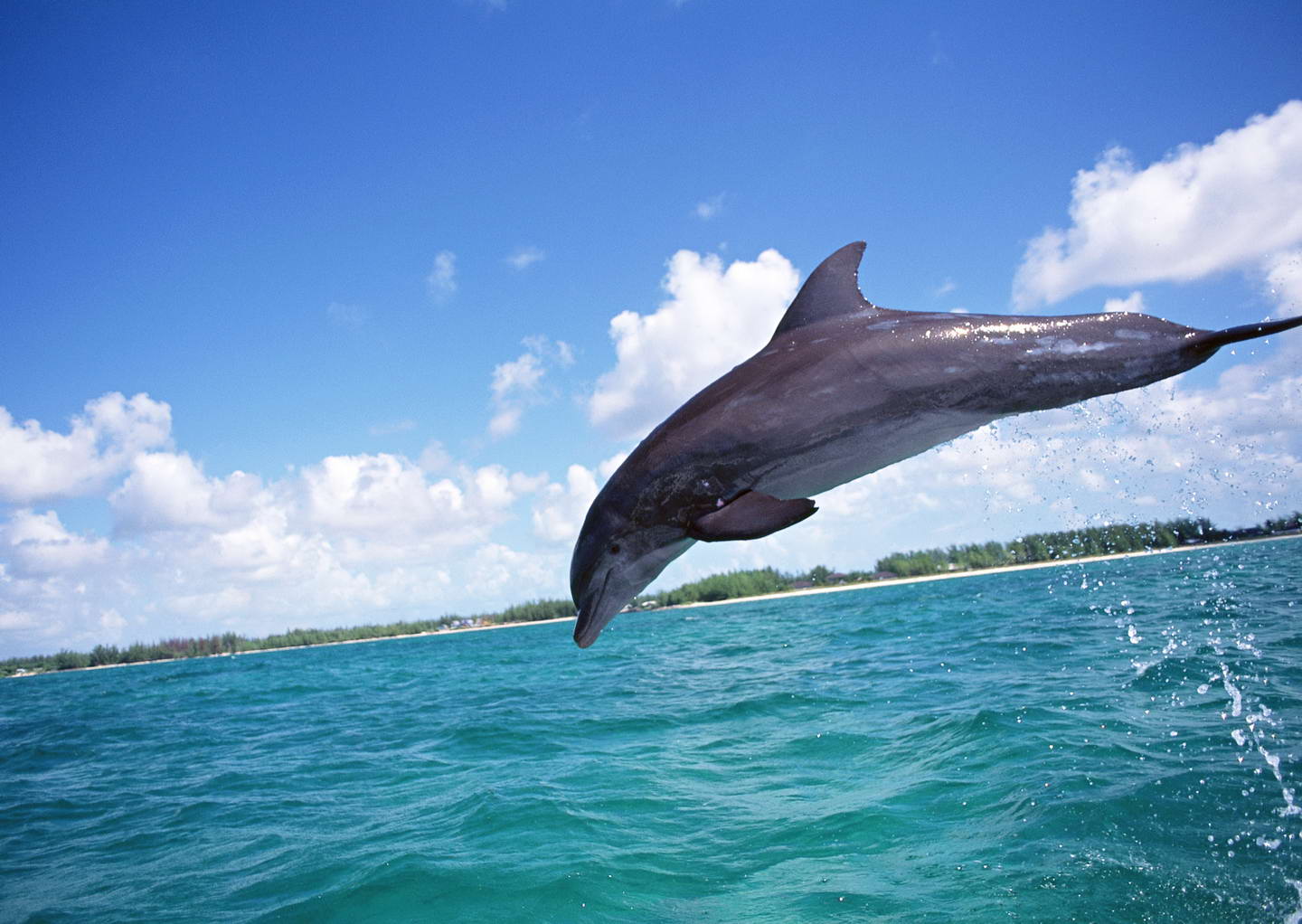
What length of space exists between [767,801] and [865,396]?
6.58m

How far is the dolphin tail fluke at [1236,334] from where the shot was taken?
8.46 ft

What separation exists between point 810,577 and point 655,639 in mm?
70742

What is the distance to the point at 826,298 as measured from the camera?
3441 mm

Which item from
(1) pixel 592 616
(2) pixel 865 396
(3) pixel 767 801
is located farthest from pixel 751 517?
(3) pixel 767 801

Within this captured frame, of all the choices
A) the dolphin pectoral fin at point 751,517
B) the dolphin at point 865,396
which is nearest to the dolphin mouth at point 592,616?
the dolphin at point 865,396

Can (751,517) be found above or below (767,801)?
above

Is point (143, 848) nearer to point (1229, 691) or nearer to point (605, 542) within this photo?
point (605, 542)

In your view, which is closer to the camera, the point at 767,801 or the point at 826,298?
the point at 826,298

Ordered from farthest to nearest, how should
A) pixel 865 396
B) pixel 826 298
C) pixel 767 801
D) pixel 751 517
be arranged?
1. pixel 767 801
2. pixel 826 298
3. pixel 865 396
4. pixel 751 517

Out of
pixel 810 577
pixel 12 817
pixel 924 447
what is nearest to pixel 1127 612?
pixel 924 447

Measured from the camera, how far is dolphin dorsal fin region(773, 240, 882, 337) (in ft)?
11.2

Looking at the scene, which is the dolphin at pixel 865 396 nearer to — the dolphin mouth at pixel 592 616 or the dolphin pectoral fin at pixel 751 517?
the dolphin pectoral fin at pixel 751 517

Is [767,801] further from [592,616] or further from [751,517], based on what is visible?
[751,517]

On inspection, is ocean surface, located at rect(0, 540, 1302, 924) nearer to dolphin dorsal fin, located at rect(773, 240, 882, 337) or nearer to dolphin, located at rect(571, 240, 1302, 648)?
dolphin, located at rect(571, 240, 1302, 648)
